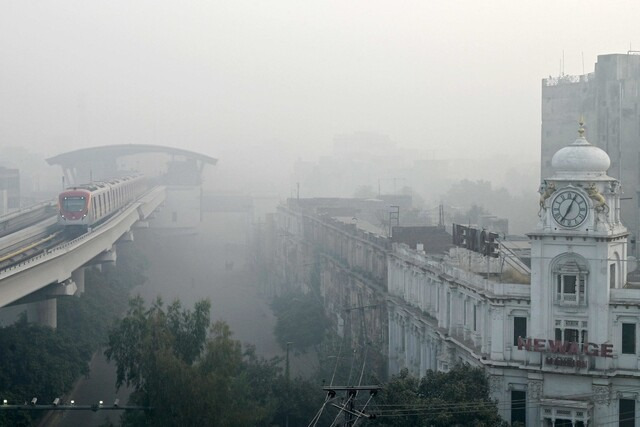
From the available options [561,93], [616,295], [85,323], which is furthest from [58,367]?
[561,93]

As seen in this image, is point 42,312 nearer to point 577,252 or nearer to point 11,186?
point 577,252

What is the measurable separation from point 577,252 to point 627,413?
462 cm

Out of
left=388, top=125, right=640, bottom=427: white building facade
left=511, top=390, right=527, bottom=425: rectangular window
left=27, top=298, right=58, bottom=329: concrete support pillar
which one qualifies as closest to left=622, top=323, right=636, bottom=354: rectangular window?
left=388, top=125, right=640, bottom=427: white building facade

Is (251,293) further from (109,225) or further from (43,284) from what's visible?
(43,284)

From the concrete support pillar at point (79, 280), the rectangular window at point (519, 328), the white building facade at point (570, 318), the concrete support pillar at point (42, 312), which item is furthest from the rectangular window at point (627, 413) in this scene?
the concrete support pillar at point (79, 280)

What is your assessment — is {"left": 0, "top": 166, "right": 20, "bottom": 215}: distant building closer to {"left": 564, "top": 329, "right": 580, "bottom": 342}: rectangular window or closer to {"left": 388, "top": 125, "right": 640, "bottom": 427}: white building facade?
{"left": 388, "top": 125, "right": 640, "bottom": 427}: white building facade

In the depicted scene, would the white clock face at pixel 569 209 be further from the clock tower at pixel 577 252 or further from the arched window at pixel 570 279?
the arched window at pixel 570 279

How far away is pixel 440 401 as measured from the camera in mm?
27562

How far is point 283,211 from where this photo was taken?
82.2 meters

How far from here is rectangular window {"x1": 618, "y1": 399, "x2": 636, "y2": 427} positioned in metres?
28.0

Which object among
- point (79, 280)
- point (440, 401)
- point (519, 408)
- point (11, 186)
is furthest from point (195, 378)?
point (11, 186)

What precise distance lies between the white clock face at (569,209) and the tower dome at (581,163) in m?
0.66

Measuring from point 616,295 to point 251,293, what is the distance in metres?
50.4

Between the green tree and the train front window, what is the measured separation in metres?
33.9
